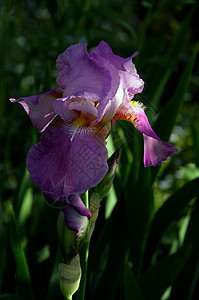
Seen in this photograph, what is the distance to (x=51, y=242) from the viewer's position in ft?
3.45

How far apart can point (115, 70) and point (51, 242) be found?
25.4 inches

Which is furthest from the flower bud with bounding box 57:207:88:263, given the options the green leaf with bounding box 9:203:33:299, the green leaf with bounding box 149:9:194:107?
the green leaf with bounding box 149:9:194:107

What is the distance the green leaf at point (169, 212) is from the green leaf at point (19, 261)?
1.16 ft

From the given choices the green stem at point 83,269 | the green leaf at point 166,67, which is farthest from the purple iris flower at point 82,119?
the green leaf at point 166,67

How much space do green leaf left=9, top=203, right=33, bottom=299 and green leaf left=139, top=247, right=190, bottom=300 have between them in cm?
27

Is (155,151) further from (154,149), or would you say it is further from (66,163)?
(66,163)

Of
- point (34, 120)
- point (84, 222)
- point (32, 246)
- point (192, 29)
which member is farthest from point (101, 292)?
point (192, 29)

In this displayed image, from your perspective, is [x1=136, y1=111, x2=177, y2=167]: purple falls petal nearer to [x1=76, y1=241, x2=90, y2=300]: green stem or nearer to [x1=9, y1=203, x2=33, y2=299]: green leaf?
[x1=76, y1=241, x2=90, y2=300]: green stem

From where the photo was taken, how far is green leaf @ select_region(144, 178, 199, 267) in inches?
36.5

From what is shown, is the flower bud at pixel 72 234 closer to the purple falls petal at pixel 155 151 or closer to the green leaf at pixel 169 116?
the purple falls petal at pixel 155 151

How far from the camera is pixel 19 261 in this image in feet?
2.69

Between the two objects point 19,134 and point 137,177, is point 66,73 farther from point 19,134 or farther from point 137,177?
point 19,134

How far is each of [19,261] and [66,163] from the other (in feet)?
1.33

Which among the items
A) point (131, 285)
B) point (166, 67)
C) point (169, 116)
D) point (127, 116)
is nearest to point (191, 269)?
point (131, 285)
